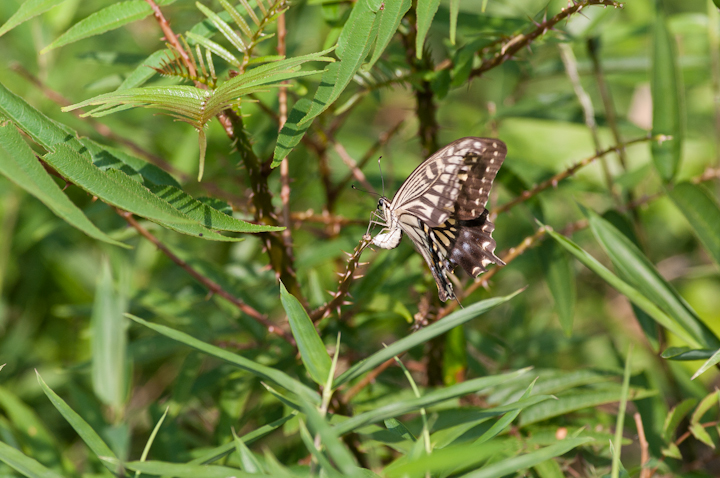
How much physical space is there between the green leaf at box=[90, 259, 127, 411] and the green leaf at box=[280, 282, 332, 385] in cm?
32

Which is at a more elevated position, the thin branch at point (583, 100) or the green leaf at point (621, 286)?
the thin branch at point (583, 100)

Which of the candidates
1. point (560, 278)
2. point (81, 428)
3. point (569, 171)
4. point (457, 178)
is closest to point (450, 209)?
point (457, 178)

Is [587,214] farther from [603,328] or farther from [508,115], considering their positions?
[603,328]

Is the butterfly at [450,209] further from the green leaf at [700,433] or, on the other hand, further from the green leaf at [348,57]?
the green leaf at [700,433]

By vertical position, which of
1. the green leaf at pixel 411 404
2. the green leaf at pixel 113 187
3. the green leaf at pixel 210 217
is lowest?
the green leaf at pixel 411 404

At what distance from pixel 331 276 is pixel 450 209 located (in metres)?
0.67

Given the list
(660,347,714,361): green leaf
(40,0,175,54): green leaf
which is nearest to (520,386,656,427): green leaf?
(660,347,714,361): green leaf

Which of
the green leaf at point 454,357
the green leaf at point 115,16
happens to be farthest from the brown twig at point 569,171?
the green leaf at point 115,16

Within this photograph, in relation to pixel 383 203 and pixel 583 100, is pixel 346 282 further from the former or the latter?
pixel 583 100

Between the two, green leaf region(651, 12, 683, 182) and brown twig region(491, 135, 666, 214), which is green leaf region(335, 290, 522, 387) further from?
green leaf region(651, 12, 683, 182)

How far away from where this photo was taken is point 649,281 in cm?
78

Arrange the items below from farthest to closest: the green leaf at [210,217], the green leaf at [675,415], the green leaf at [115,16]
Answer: the green leaf at [675,415] < the green leaf at [115,16] < the green leaf at [210,217]

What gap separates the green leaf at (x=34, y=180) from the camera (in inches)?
17.6

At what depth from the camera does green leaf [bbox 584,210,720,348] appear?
0.77 metres
